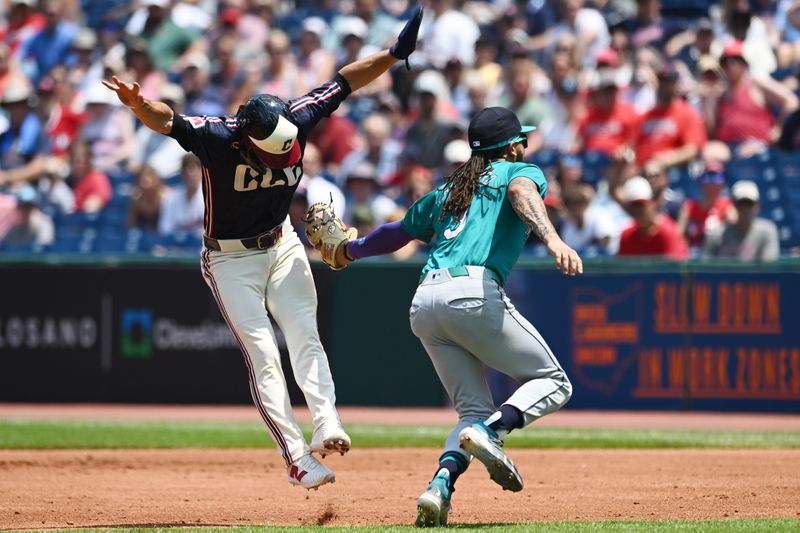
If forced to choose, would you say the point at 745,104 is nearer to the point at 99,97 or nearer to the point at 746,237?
the point at 746,237

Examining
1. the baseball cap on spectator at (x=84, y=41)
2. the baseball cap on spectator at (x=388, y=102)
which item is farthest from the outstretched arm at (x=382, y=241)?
the baseball cap on spectator at (x=84, y=41)

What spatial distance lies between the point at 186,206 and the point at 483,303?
28.9 ft

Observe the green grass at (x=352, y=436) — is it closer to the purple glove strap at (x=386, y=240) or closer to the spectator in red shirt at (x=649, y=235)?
the spectator in red shirt at (x=649, y=235)

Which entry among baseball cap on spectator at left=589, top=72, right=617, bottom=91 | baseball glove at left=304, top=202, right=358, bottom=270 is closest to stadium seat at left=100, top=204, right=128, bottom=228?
baseball cap on spectator at left=589, top=72, right=617, bottom=91

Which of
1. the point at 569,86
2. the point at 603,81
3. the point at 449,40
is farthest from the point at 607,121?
the point at 449,40

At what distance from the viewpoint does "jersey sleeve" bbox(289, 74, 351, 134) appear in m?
6.78

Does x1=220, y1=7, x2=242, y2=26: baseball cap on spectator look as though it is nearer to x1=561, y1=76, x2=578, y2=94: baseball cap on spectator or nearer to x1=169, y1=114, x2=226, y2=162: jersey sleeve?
x1=561, y1=76, x2=578, y2=94: baseball cap on spectator

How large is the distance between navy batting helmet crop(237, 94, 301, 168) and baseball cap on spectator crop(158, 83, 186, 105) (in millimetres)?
8915

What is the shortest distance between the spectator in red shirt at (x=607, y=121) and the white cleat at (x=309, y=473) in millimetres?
8059

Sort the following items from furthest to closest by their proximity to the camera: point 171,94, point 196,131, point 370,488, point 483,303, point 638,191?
1. point 171,94
2. point 638,191
3. point 370,488
4. point 196,131
5. point 483,303

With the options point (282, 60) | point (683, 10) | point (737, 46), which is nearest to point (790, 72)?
point (737, 46)

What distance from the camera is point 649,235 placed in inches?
490

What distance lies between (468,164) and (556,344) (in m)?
6.42

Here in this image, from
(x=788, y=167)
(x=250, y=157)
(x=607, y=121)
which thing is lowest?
(x=788, y=167)
